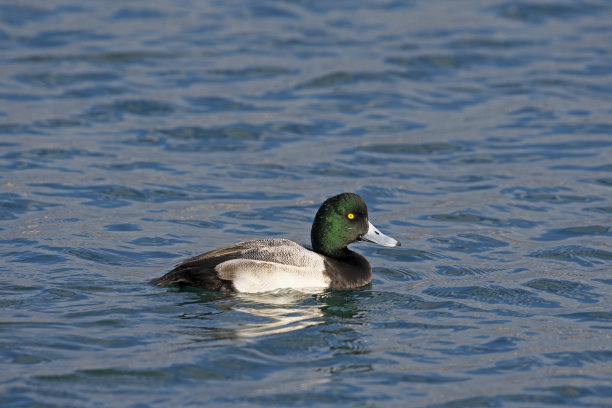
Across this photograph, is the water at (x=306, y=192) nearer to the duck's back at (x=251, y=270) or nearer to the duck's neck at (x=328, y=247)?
the duck's back at (x=251, y=270)

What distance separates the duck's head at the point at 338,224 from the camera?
1067 centimetres

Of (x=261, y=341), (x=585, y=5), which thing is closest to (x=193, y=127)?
(x=261, y=341)

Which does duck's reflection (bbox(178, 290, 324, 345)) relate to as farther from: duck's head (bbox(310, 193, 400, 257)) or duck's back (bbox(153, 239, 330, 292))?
duck's head (bbox(310, 193, 400, 257))

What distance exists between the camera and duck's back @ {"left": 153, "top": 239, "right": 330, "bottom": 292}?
998cm

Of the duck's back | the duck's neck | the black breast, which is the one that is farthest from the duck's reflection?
the duck's neck

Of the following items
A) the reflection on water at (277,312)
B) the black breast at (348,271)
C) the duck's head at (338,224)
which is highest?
the duck's head at (338,224)

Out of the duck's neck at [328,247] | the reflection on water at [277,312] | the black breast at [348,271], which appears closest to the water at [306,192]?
the reflection on water at [277,312]

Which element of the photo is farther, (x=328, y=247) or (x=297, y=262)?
(x=328, y=247)

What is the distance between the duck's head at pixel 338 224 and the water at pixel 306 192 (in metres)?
0.57

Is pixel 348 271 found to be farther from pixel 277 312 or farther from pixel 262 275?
pixel 277 312

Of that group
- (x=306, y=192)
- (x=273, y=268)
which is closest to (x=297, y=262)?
(x=273, y=268)

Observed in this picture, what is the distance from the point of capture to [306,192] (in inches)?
555

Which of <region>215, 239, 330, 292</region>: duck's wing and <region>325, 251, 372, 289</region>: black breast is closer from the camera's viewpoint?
<region>215, 239, 330, 292</region>: duck's wing

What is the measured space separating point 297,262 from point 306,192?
153 inches
